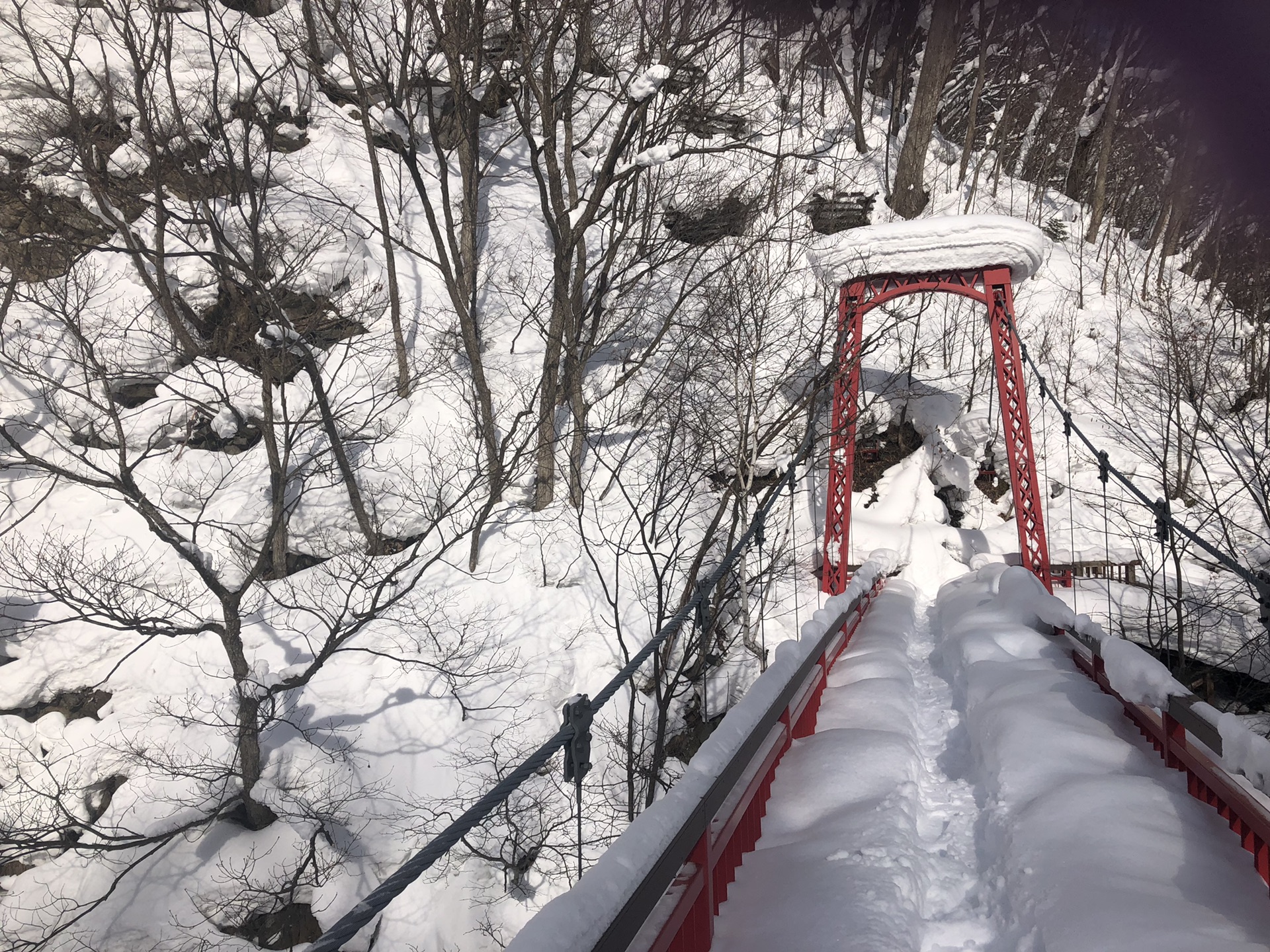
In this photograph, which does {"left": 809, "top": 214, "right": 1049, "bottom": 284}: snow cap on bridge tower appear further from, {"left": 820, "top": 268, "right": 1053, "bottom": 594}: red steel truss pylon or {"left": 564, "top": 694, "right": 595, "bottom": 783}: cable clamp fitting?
{"left": 564, "top": 694, "right": 595, "bottom": 783}: cable clamp fitting

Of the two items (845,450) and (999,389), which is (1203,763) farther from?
(999,389)

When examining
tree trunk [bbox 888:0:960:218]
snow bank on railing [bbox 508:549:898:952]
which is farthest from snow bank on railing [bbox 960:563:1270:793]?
tree trunk [bbox 888:0:960:218]

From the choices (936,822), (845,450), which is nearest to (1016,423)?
(845,450)

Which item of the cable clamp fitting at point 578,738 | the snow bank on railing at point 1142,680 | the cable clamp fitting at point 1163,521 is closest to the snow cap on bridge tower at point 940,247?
the cable clamp fitting at point 1163,521

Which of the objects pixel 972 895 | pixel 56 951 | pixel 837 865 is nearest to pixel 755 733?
pixel 837 865

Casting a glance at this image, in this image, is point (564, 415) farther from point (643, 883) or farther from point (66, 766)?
point (643, 883)

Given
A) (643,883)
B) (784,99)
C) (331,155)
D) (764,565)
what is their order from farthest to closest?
1. (784,99)
2. (331,155)
3. (764,565)
4. (643,883)
